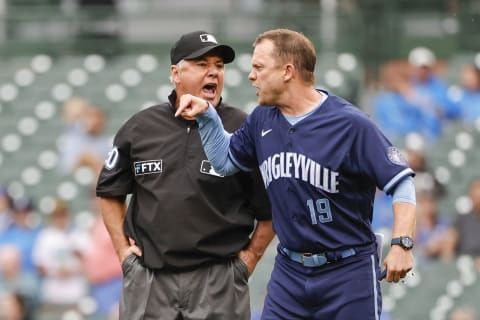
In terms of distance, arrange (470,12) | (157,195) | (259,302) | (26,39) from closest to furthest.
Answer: (157,195), (259,302), (470,12), (26,39)

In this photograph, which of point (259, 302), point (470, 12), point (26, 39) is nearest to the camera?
point (259, 302)

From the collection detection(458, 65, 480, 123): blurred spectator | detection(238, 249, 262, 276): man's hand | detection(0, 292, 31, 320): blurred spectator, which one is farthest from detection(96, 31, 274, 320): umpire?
detection(458, 65, 480, 123): blurred spectator

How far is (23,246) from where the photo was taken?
457 inches

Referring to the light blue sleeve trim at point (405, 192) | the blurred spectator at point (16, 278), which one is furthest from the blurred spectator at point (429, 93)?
the light blue sleeve trim at point (405, 192)

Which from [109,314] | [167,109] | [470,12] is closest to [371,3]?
[470,12]

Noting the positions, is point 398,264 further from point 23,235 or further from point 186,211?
point 23,235

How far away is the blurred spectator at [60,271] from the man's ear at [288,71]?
628 centimetres

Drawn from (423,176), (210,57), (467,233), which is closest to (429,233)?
(467,233)

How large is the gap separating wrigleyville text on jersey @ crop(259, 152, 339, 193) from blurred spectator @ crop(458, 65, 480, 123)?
264 inches

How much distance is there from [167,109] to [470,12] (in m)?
7.26

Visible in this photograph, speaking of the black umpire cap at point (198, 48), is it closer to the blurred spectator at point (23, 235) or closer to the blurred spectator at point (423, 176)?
the blurred spectator at point (423, 176)

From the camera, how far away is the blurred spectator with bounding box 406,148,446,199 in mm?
11414

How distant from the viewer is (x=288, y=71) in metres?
5.51

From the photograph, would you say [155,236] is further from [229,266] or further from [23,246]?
[23,246]
